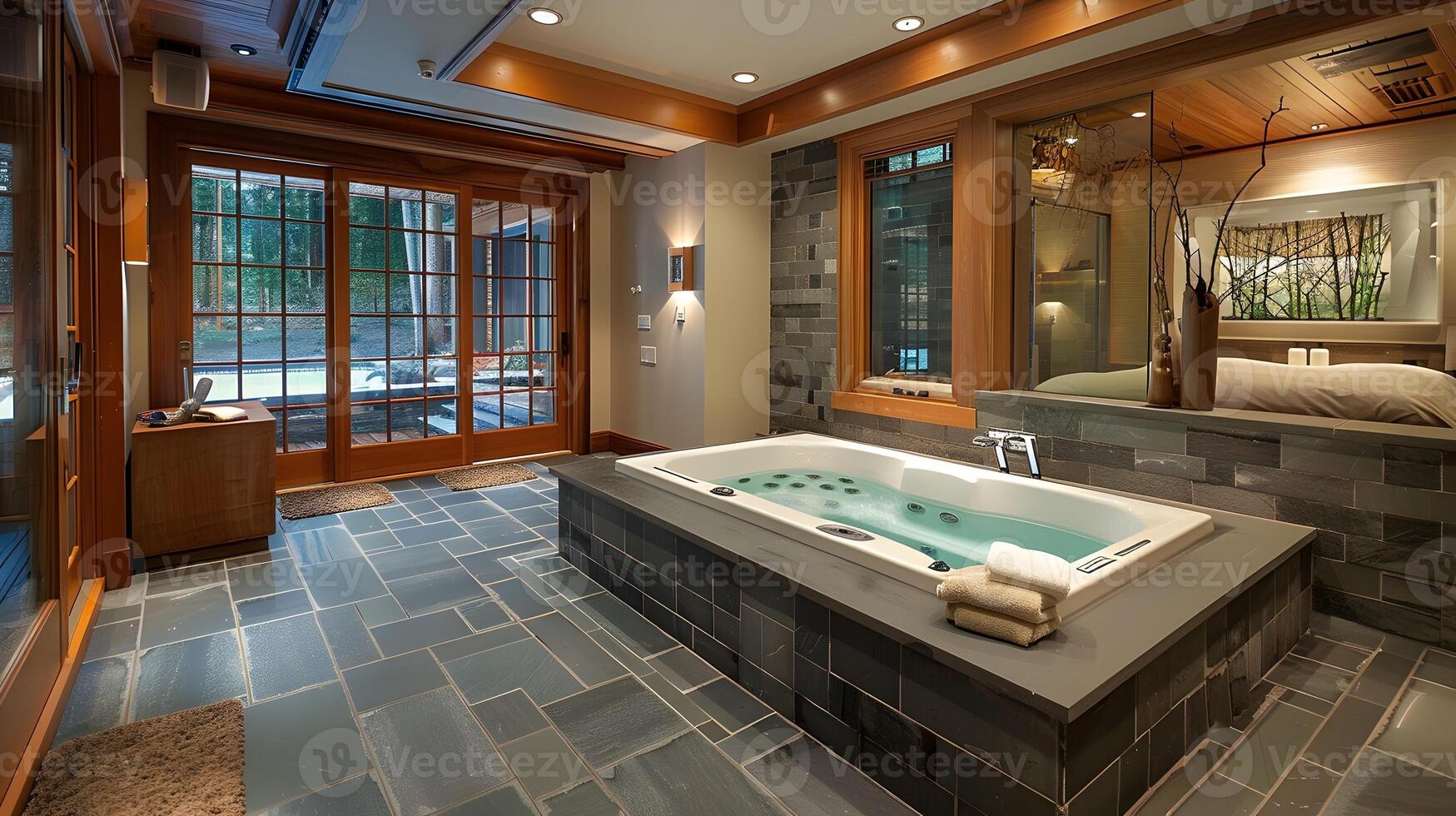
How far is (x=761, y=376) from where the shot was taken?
5242mm

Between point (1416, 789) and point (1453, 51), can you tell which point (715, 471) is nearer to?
point (1416, 789)

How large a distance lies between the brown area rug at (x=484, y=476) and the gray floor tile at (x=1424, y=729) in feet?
14.6

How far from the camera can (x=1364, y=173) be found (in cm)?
436

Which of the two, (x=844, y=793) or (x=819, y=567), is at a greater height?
(x=819, y=567)

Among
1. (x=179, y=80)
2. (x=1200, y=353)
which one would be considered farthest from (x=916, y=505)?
(x=179, y=80)

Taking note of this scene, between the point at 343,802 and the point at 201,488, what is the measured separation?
238 cm

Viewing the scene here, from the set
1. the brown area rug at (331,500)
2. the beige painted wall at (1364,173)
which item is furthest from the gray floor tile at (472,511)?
the beige painted wall at (1364,173)

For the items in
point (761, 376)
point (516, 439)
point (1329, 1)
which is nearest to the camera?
point (1329, 1)

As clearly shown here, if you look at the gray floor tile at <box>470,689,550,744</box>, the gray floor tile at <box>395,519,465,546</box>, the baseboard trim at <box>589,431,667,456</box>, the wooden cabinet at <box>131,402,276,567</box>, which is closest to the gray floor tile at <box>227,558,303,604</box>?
the wooden cabinet at <box>131,402,276,567</box>

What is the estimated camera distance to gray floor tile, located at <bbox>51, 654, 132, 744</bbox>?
201 cm

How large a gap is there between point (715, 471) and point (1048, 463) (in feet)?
5.28

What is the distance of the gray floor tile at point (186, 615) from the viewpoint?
2643 mm

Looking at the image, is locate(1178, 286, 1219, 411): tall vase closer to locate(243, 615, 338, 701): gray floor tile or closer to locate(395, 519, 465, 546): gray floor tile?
locate(243, 615, 338, 701): gray floor tile

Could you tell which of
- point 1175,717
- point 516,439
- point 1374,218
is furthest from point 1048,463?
point 516,439
